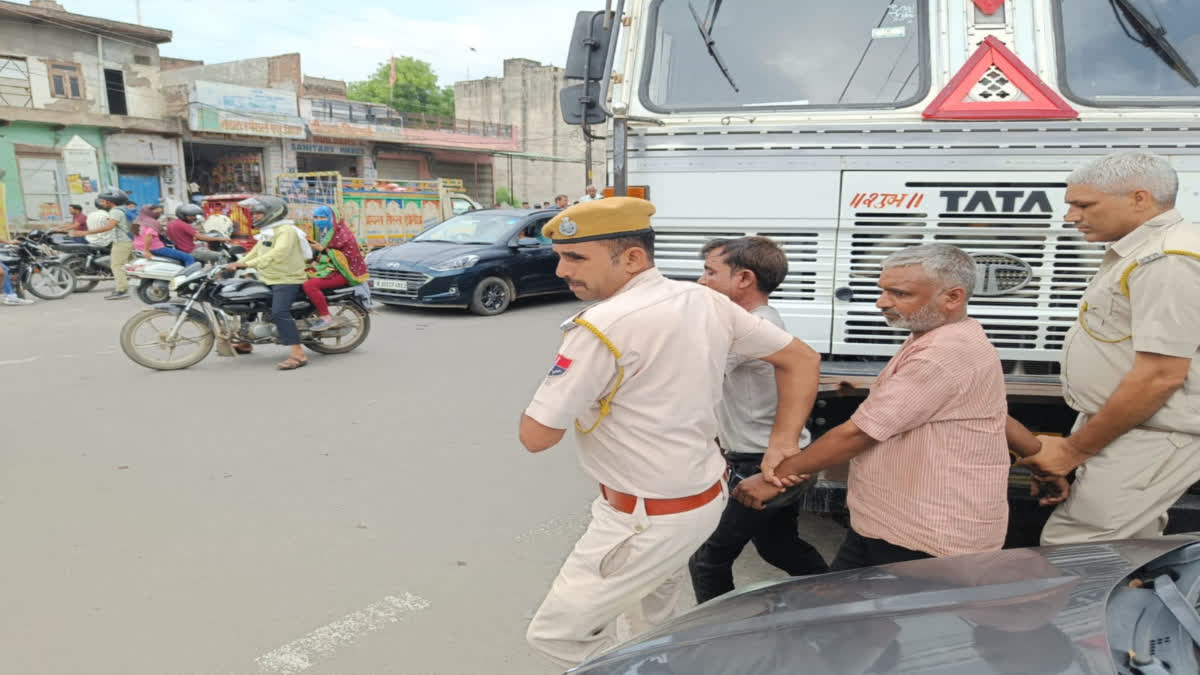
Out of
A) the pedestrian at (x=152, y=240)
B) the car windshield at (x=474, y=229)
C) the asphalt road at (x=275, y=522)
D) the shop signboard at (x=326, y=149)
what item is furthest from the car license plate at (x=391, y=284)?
the shop signboard at (x=326, y=149)

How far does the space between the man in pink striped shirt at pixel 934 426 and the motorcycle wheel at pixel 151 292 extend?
10716 millimetres

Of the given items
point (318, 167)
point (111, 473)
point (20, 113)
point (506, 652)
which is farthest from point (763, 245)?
point (318, 167)

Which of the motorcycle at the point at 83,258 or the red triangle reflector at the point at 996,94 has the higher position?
the red triangle reflector at the point at 996,94

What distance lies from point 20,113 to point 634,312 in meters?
24.8

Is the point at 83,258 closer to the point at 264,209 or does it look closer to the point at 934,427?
the point at 264,209

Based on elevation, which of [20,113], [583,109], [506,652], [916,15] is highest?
[20,113]

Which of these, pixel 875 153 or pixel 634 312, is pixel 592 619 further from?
pixel 875 153

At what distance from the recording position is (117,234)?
1116cm

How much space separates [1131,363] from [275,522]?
3605 millimetres

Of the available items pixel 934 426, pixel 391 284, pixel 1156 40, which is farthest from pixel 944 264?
pixel 391 284

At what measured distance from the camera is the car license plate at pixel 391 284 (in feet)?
32.8

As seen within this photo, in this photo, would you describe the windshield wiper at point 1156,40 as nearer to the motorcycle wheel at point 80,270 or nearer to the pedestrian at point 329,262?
the pedestrian at point 329,262

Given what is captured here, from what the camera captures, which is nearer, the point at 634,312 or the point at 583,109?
the point at 634,312

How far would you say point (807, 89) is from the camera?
3531 millimetres
